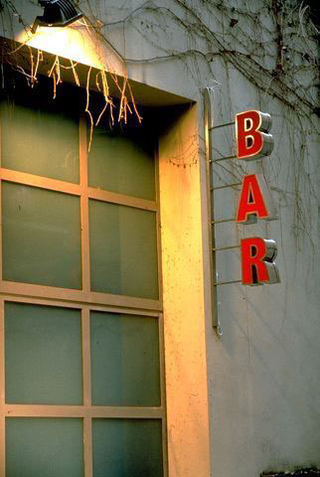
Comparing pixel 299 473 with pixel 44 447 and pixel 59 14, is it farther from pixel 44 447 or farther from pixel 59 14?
pixel 59 14

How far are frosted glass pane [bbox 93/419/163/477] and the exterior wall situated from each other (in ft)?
0.51

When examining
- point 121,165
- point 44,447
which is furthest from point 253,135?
point 44,447

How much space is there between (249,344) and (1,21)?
370 centimetres

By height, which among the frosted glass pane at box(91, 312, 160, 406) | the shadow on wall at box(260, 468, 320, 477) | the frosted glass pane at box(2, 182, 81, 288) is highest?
the frosted glass pane at box(2, 182, 81, 288)

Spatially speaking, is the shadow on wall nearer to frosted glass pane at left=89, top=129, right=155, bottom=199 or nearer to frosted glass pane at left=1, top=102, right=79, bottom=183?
frosted glass pane at left=89, top=129, right=155, bottom=199

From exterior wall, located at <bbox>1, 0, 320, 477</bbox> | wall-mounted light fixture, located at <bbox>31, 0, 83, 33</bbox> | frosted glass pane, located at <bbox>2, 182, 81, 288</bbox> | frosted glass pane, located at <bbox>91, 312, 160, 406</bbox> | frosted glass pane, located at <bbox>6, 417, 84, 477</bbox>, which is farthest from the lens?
exterior wall, located at <bbox>1, 0, 320, 477</bbox>

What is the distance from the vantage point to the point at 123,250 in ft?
29.5

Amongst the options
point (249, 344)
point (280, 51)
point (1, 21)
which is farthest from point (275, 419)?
point (1, 21)

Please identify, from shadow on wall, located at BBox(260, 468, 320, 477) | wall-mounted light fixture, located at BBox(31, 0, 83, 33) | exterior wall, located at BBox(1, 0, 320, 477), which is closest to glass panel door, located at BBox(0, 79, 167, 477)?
exterior wall, located at BBox(1, 0, 320, 477)

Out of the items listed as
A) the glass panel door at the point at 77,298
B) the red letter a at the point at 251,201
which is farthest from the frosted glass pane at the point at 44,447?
the red letter a at the point at 251,201

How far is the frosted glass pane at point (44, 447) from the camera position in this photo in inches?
301

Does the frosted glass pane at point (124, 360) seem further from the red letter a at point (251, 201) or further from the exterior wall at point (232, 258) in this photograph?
the red letter a at point (251, 201)

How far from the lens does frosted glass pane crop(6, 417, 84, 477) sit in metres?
7.65

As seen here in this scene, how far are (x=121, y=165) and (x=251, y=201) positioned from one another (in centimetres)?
129
